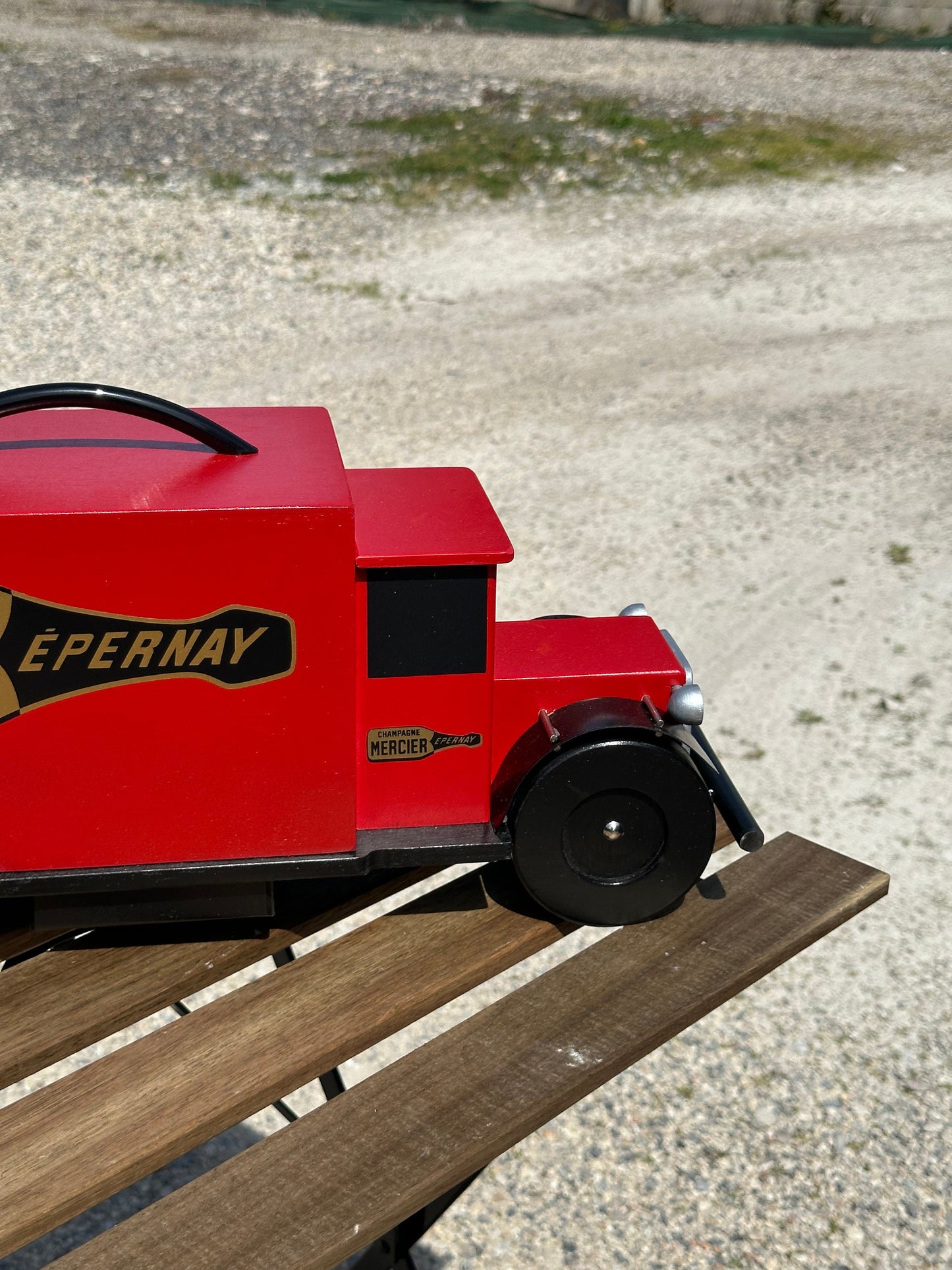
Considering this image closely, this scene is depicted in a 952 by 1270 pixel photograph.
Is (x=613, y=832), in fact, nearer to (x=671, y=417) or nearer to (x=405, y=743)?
(x=405, y=743)

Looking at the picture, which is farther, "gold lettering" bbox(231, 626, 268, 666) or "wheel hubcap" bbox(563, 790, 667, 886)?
"wheel hubcap" bbox(563, 790, 667, 886)

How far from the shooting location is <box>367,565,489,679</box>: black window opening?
177 cm

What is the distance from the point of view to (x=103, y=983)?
6.23 feet

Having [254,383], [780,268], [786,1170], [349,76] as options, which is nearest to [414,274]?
[254,383]

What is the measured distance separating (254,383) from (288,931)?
5822 millimetres

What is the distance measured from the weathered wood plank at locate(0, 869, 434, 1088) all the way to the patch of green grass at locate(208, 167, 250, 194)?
8.69 metres

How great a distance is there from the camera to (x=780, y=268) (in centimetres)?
902

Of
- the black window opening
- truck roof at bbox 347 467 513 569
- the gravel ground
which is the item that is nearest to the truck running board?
the black window opening

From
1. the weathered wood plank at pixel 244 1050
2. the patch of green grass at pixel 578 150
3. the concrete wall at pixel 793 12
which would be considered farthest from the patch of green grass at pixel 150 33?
the weathered wood plank at pixel 244 1050

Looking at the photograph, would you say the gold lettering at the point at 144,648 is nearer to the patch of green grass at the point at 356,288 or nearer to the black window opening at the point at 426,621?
the black window opening at the point at 426,621

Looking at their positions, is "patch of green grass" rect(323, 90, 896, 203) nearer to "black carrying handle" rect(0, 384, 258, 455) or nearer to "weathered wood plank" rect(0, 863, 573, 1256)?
"black carrying handle" rect(0, 384, 258, 455)

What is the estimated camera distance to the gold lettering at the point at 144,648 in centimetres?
168

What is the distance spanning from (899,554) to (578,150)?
6.43m

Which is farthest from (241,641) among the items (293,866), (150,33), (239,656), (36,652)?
(150,33)
